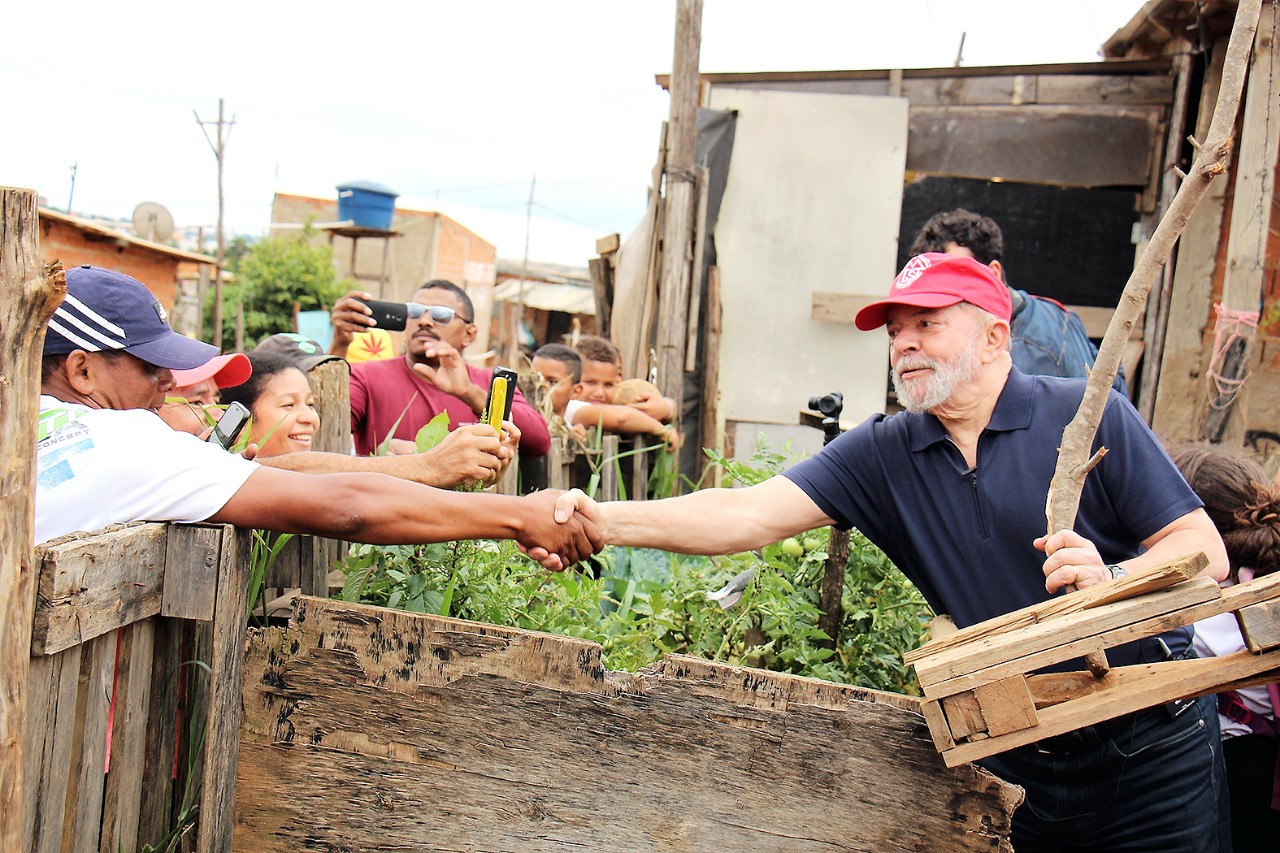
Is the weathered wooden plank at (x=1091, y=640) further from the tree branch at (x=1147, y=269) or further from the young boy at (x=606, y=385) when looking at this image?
the young boy at (x=606, y=385)

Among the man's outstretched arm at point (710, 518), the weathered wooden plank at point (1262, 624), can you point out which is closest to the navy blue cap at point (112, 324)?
the man's outstretched arm at point (710, 518)

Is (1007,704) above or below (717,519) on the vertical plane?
below

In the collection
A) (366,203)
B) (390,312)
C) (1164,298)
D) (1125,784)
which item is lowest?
(1125,784)

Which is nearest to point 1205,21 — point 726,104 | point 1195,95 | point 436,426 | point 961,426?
point 1195,95

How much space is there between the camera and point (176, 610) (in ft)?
6.70

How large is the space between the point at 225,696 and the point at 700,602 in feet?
5.34

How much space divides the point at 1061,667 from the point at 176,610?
1981 millimetres

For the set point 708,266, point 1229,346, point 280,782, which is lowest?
point 280,782

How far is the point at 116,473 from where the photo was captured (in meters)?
1.98

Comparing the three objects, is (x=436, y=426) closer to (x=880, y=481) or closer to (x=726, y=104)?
(x=880, y=481)

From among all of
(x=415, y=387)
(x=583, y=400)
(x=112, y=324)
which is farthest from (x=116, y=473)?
(x=583, y=400)

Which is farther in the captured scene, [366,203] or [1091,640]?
[366,203]

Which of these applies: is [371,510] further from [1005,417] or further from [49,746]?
[1005,417]

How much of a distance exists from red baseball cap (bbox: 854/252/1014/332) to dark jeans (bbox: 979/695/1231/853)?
1.08m
